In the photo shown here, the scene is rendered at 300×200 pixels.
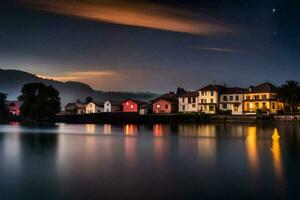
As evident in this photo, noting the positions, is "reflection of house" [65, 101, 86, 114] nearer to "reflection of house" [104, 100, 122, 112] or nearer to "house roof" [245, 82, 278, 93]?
"reflection of house" [104, 100, 122, 112]

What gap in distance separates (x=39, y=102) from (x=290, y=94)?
6293cm

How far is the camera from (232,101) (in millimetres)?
114062

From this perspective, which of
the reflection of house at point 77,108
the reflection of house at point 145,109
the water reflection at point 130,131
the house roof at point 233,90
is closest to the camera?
the water reflection at point 130,131

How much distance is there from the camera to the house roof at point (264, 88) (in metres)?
109

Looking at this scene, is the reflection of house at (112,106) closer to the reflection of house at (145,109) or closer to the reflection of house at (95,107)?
the reflection of house at (95,107)

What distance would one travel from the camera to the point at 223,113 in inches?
4373

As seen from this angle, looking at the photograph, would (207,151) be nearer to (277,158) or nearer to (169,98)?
(277,158)

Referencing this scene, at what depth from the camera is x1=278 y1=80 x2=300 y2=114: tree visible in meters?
104

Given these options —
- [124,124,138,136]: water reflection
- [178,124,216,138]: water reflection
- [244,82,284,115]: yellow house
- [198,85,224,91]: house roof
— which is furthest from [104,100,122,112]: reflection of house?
[178,124,216,138]: water reflection

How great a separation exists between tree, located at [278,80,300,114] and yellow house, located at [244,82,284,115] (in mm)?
2719

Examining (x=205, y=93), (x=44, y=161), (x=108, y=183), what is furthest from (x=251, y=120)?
(x=108, y=183)

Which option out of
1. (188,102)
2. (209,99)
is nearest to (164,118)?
(188,102)

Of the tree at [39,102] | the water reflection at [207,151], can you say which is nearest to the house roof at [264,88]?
the tree at [39,102]

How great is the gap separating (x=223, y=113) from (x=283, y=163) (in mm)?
79444
